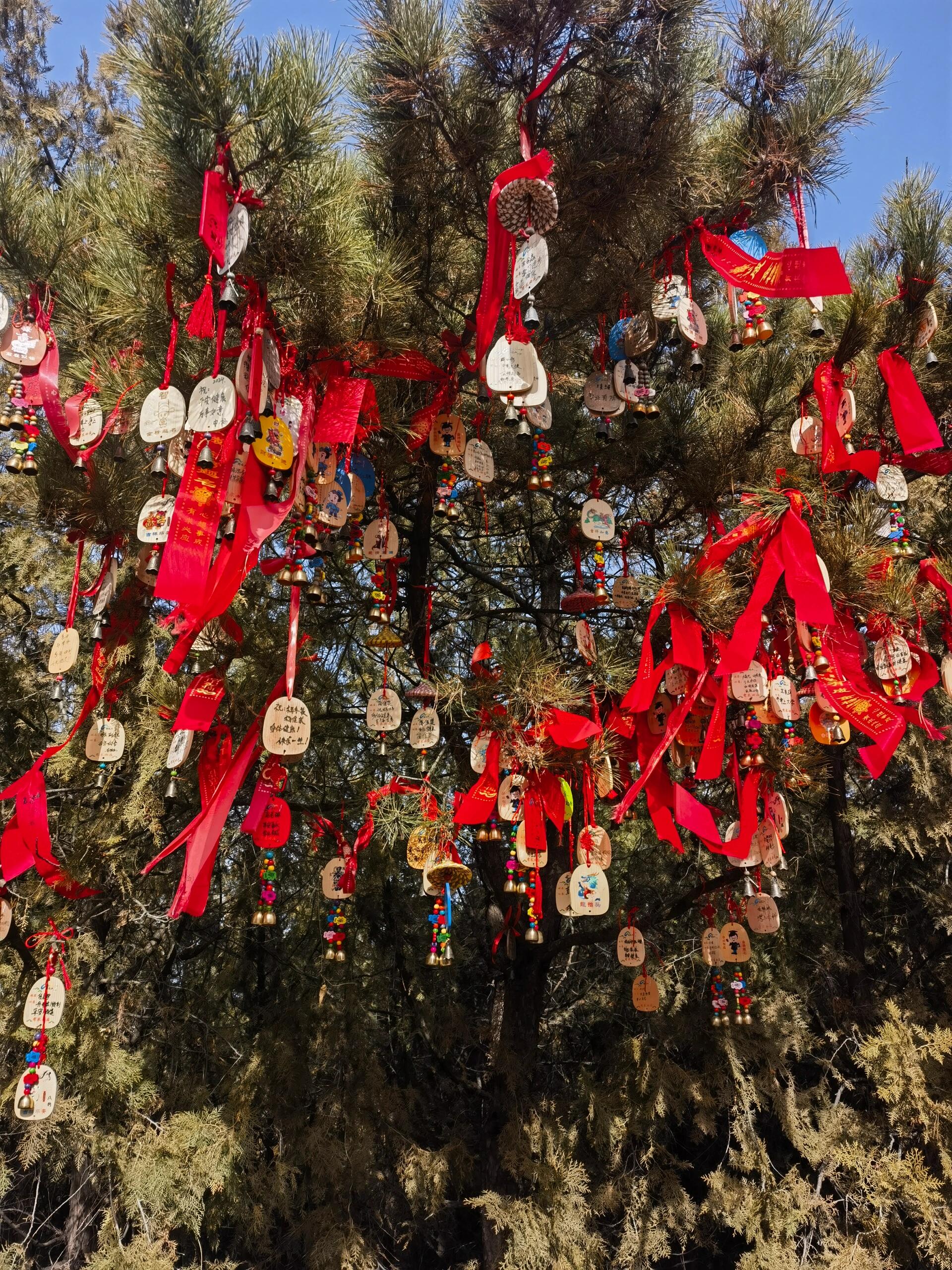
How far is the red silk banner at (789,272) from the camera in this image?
170cm

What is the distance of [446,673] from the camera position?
3.49 metres

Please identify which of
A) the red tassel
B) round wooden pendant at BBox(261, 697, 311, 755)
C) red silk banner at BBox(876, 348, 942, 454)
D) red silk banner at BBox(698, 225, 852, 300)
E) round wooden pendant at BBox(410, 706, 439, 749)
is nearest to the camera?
the red tassel

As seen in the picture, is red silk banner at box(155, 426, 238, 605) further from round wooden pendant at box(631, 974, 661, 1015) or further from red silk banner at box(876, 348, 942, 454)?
round wooden pendant at box(631, 974, 661, 1015)

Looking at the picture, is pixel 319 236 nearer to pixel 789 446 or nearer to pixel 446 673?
pixel 789 446

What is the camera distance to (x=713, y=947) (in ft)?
8.59

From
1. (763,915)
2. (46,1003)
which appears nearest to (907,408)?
(763,915)

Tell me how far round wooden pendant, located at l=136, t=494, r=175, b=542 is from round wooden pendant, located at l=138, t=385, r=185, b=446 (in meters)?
0.22

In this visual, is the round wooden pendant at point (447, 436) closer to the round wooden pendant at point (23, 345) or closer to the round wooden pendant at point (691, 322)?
the round wooden pendant at point (691, 322)

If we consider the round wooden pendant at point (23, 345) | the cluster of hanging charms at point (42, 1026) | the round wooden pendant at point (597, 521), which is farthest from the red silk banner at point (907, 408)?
the cluster of hanging charms at point (42, 1026)

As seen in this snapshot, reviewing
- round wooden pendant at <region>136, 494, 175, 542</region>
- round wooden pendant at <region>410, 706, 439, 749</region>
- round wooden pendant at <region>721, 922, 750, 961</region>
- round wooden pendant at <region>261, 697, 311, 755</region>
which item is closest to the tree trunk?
round wooden pendant at <region>721, 922, 750, 961</region>

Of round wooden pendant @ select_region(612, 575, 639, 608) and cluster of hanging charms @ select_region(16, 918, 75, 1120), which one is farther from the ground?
round wooden pendant @ select_region(612, 575, 639, 608)

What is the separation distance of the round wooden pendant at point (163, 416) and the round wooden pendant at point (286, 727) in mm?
536

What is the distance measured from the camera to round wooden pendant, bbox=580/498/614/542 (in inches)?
90.6

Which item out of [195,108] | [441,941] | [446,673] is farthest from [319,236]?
[446,673]
